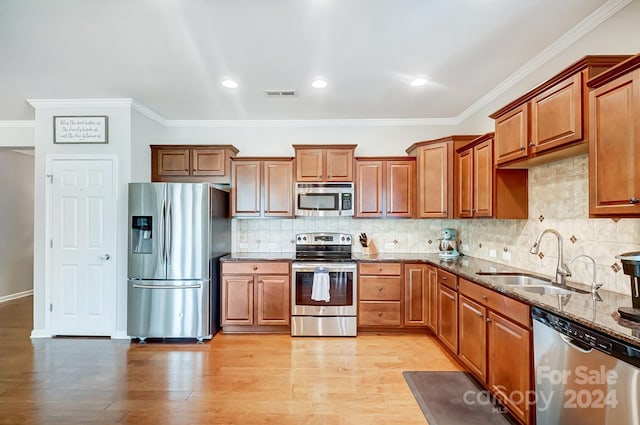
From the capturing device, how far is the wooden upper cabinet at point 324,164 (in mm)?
4148

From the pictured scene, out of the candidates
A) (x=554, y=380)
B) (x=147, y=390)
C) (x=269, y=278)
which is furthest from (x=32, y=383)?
(x=554, y=380)

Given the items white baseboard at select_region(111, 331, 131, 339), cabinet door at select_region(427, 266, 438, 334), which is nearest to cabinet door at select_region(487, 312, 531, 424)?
cabinet door at select_region(427, 266, 438, 334)

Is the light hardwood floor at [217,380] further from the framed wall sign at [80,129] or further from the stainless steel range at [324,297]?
the framed wall sign at [80,129]

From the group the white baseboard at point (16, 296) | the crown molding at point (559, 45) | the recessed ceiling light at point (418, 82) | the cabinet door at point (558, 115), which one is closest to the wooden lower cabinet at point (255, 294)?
the recessed ceiling light at point (418, 82)

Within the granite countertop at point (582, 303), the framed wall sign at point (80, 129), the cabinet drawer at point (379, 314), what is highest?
the framed wall sign at point (80, 129)

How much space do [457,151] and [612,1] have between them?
182 centimetres

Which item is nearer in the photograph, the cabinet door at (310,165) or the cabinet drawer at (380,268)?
the cabinet drawer at (380,268)

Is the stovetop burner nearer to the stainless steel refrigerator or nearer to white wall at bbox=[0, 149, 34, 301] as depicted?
the stainless steel refrigerator

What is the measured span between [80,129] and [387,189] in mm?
3947

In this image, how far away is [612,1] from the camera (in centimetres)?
202

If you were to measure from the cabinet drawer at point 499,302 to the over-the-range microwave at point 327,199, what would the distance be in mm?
1788

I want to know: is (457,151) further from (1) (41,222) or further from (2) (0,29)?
(1) (41,222)

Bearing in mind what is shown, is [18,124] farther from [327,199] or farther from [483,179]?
[483,179]

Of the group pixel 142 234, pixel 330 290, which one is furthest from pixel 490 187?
pixel 142 234
